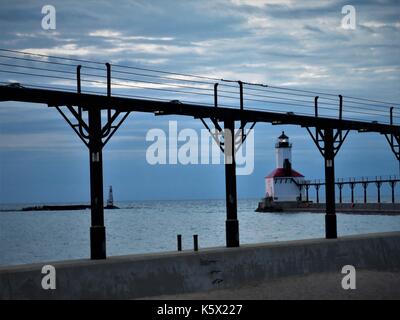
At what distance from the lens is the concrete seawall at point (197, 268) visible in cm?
1648

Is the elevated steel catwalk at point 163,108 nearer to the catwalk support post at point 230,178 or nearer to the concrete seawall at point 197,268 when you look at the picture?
the catwalk support post at point 230,178

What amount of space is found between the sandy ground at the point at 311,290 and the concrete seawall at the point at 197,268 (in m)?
0.42

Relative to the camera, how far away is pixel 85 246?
230 ft

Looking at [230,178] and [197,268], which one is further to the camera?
[230,178]

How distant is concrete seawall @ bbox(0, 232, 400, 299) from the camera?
16484 millimetres

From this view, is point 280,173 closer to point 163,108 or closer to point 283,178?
point 283,178

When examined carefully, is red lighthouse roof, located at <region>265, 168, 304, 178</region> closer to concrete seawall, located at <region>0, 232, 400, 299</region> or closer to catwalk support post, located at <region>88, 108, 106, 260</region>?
concrete seawall, located at <region>0, 232, 400, 299</region>

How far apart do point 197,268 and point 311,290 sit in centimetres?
322

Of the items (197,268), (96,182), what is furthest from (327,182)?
(96,182)

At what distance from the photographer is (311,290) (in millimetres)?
19406

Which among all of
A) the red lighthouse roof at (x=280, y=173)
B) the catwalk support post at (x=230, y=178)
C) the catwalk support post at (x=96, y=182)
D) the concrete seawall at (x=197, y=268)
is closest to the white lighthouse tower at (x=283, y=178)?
the red lighthouse roof at (x=280, y=173)

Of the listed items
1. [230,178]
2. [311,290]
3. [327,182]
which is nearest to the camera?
[311,290]
